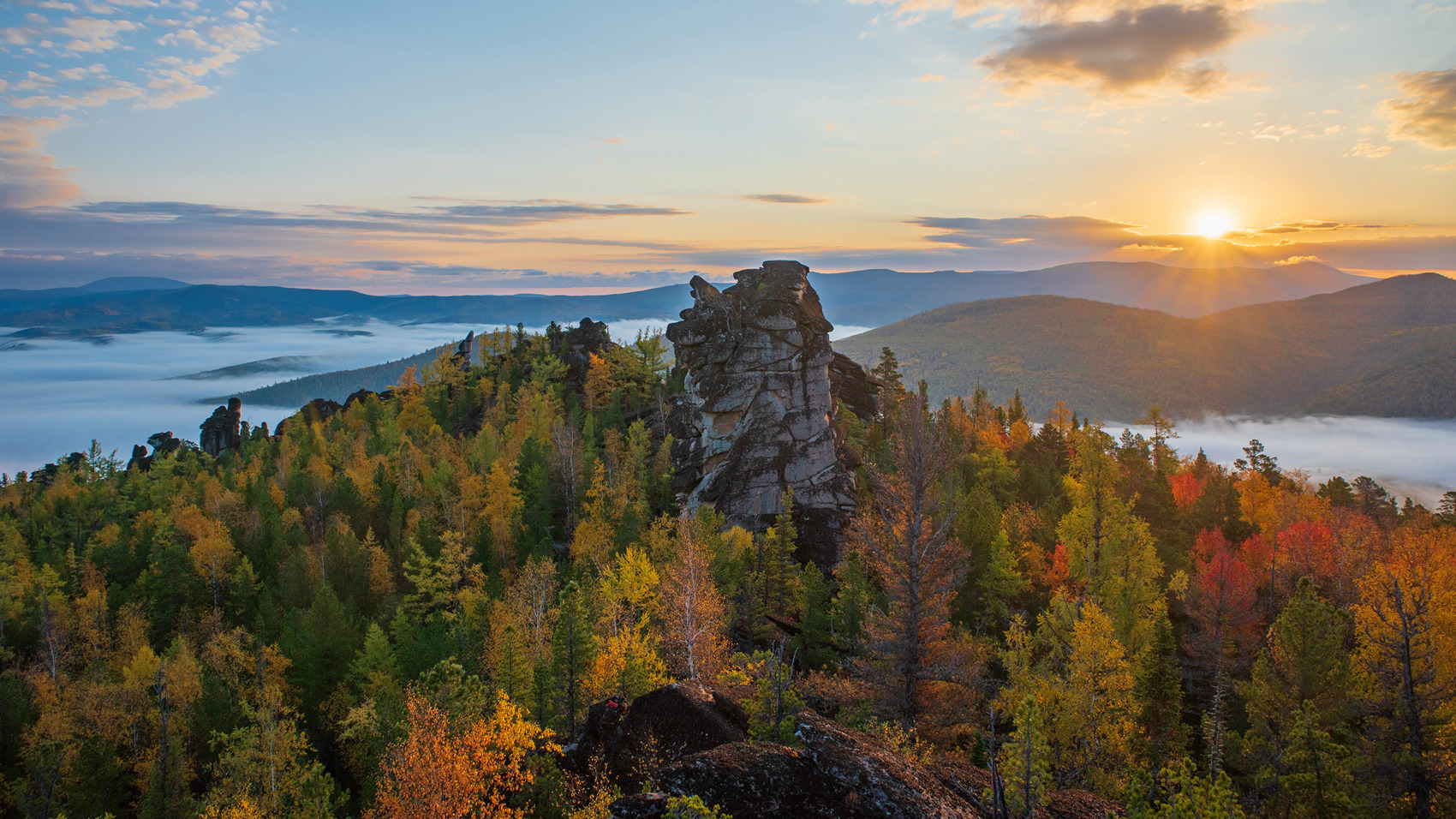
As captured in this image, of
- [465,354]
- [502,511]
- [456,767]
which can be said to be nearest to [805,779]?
[456,767]

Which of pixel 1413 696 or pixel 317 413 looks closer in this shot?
pixel 1413 696

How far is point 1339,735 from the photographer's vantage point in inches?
1152

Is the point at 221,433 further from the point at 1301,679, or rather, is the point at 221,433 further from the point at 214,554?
the point at 1301,679

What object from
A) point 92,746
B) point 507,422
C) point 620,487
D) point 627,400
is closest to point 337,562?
point 92,746

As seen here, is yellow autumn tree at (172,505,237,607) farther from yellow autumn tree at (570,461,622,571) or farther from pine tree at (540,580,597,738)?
pine tree at (540,580,597,738)

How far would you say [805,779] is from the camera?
48.6ft

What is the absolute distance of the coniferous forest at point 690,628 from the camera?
74.2 ft

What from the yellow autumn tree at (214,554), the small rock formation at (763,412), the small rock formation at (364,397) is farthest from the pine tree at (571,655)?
the small rock formation at (364,397)

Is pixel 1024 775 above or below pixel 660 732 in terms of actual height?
above

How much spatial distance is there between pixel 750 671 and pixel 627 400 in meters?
55.7

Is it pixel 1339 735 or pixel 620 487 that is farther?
pixel 620 487

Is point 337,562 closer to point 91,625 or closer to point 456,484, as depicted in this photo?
point 456,484

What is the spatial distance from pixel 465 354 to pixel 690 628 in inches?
3496

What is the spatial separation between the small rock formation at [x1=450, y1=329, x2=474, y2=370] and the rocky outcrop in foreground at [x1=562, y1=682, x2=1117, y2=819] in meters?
86.9
